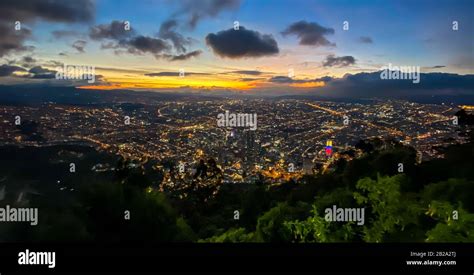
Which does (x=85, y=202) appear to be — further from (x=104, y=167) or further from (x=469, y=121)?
(x=469, y=121)

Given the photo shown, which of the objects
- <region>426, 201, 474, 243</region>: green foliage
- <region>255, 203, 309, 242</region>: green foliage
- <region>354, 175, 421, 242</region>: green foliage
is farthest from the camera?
<region>255, 203, 309, 242</region>: green foliage

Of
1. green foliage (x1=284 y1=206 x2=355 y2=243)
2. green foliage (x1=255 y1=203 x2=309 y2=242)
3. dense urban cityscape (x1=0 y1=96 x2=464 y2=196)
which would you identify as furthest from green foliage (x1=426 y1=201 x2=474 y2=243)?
dense urban cityscape (x1=0 y1=96 x2=464 y2=196)

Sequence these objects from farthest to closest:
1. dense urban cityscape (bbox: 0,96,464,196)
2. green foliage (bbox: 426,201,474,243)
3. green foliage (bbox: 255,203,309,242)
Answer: dense urban cityscape (bbox: 0,96,464,196) → green foliage (bbox: 255,203,309,242) → green foliage (bbox: 426,201,474,243)

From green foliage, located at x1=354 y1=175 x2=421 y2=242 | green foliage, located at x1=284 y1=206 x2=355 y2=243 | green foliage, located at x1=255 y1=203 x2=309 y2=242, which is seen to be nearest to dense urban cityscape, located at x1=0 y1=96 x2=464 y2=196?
green foliage, located at x1=255 y1=203 x2=309 y2=242

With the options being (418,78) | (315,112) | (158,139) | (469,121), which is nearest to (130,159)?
(158,139)

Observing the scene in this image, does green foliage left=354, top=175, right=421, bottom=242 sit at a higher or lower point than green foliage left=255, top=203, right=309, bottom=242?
higher

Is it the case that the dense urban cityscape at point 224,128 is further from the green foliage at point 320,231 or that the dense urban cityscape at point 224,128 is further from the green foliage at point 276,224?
the green foliage at point 320,231

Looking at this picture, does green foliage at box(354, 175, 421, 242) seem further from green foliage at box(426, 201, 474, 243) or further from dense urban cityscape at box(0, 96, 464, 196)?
dense urban cityscape at box(0, 96, 464, 196)

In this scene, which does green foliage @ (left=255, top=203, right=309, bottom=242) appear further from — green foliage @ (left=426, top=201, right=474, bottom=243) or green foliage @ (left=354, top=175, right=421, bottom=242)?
green foliage @ (left=426, top=201, right=474, bottom=243)

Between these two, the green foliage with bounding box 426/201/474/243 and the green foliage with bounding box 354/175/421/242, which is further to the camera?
the green foliage with bounding box 354/175/421/242

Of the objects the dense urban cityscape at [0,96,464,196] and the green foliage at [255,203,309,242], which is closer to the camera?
the green foliage at [255,203,309,242]

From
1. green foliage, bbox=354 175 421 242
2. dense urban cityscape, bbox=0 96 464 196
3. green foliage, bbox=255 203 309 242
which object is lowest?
green foliage, bbox=255 203 309 242
